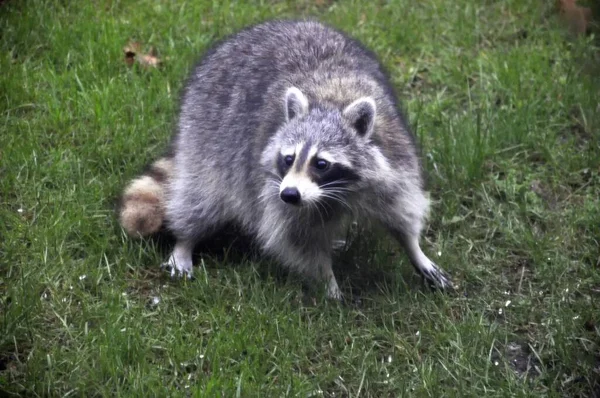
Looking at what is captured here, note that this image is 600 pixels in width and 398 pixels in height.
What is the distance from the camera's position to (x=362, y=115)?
152 inches

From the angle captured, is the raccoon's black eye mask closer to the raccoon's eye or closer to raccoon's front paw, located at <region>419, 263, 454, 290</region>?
the raccoon's eye

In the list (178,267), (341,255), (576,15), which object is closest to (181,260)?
(178,267)

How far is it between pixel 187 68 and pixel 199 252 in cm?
126

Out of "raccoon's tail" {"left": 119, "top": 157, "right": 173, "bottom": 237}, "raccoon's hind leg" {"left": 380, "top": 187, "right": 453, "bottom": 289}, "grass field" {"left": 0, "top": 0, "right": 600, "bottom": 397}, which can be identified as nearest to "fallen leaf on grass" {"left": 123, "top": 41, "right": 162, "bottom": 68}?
"grass field" {"left": 0, "top": 0, "right": 600, "bottom": 397}

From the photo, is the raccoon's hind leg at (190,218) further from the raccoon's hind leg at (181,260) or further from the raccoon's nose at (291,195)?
the raccoon's nose at (291,195)

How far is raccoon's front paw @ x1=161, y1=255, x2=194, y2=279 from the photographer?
4.12 meters

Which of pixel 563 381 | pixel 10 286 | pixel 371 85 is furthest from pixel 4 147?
pixel 563 381

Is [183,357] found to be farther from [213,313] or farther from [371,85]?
[371,85]

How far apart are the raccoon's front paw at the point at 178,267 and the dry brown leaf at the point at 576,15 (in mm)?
2258

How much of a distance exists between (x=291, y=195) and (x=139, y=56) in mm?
2087

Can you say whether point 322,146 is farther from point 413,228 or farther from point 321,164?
point 413,228

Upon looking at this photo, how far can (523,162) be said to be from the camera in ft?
15.9

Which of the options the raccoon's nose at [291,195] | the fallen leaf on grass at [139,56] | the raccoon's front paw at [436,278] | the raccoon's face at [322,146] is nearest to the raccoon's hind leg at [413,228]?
the raccoon's front paw at [436,278]

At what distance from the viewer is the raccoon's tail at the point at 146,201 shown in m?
4.23
